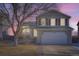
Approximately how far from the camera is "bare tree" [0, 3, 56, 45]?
18.8 feet

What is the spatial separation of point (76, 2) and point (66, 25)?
0.31m

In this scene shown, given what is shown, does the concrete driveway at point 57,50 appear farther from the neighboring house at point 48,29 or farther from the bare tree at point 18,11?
the bare tree at point 18,11

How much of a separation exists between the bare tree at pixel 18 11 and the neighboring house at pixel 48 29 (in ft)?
0.24

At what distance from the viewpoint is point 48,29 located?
5.75 m

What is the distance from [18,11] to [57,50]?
679mm

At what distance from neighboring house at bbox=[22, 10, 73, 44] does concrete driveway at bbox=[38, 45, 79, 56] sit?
6 cm

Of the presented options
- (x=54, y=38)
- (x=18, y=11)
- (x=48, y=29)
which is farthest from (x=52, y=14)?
(x=18, y=11)

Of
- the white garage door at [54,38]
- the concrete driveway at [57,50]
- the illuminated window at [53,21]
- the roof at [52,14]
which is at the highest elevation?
the roof at [52,14]

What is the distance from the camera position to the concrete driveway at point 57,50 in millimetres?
5727

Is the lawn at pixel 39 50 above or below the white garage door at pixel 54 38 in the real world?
below

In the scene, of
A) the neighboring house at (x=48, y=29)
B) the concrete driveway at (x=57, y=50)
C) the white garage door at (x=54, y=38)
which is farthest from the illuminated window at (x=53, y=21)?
the concrete driveway at (x=57, y=50)

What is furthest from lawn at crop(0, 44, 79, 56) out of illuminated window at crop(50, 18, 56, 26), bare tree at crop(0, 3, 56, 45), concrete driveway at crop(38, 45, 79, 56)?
illuminated window at crop(50, 18, 56, 26)

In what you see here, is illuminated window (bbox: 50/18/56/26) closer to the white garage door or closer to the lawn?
the white garage door

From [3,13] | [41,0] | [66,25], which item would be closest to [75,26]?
[66,25]
